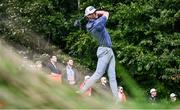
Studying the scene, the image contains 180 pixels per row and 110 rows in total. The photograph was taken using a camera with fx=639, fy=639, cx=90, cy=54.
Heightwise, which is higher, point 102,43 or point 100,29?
point 100,29

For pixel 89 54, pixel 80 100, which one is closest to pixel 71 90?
pixel 80 100

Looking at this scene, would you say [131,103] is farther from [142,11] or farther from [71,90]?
[142,11]

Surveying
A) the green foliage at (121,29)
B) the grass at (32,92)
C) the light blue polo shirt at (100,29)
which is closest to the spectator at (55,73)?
the grass at (32,92)

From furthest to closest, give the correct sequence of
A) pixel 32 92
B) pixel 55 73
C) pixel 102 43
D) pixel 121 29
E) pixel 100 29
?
1. pixel 121 29
2. pixel 102 43
3. pixel 100 29
4. pixel 55 73
5. pixel 32 92

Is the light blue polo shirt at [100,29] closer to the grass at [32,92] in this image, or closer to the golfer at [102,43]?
the golfer at [102,43]

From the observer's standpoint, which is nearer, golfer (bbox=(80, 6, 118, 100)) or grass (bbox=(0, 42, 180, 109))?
grass (bbox=(0, 42, 180, 109))

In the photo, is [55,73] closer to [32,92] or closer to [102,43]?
[32,92]

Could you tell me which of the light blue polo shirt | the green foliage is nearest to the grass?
the light blue polo shirt

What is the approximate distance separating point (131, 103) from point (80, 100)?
0.09 meters

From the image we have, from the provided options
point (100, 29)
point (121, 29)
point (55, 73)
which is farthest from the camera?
point (121, 29)

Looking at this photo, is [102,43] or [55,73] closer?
[55,73]

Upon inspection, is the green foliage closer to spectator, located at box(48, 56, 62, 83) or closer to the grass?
spectator, located at box(48, 56, 62, 83)

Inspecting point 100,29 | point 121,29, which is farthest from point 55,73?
point 121,29

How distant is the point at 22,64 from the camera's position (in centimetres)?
100
